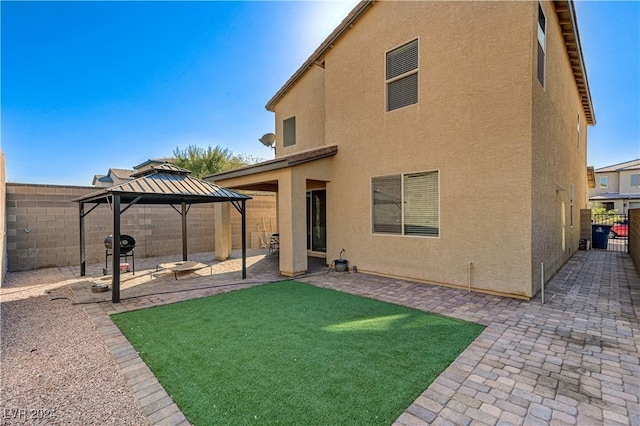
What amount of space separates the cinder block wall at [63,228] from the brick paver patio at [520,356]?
407 cm

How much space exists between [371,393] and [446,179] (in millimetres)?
5359

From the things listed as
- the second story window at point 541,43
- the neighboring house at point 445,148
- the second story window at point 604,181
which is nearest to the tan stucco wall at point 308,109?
the neighboring house at point 445,148

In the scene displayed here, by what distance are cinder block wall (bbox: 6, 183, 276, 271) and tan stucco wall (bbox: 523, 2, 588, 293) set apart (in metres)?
12.4

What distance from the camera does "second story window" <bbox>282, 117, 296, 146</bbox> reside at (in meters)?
12.6

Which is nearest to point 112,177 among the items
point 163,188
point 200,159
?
point 200,159

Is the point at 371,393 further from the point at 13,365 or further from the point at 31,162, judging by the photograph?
the point at 31,162

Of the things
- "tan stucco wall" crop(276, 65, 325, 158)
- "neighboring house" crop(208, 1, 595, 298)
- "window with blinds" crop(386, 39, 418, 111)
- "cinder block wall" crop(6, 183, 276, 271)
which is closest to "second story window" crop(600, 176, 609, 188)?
"neighboring house" crop(208, 1, 595, 298)

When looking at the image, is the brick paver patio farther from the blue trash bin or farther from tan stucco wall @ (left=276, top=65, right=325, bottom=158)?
the blue trash bin

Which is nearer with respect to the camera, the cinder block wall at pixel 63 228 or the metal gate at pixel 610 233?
the cinder block wall at pixel 63 228

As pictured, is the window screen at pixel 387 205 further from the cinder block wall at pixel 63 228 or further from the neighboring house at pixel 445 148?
the cinder block wall at pixel 63 228

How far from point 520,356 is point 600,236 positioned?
1557cm

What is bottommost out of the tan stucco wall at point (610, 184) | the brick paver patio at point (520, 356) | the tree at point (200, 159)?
the brick paver patio at point (520, 356)

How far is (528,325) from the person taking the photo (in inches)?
186

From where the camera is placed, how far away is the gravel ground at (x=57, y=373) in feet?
8.85
